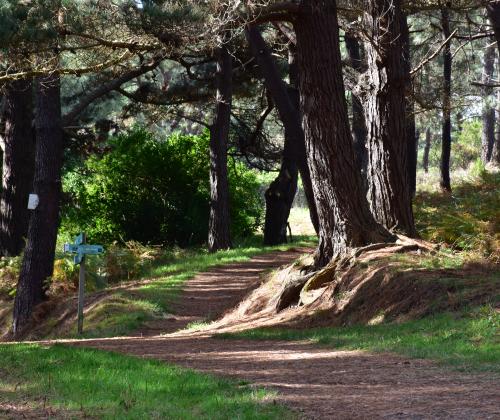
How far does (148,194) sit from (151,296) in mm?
11571

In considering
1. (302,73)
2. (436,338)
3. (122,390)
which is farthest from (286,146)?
(122,390)

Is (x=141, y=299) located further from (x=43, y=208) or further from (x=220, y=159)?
(x=220, y=159)

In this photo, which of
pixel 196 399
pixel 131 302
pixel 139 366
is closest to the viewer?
pixel 196 399

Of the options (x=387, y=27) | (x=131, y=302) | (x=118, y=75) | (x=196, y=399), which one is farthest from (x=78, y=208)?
(x=196, y=399)

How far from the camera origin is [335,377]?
8211mm

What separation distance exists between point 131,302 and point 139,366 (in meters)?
8.04

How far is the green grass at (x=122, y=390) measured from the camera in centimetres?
677

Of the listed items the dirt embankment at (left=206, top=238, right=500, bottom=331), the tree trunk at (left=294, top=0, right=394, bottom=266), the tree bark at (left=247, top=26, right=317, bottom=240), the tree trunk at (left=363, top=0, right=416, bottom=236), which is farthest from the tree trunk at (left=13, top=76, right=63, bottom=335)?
the tree trunk at (left=363, top=0, right=416, bottom=236)

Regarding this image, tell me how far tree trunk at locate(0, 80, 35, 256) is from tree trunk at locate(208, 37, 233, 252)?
15.5 ft

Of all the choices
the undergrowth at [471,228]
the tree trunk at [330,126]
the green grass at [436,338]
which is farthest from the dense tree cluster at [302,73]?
the green grass at [436,338]

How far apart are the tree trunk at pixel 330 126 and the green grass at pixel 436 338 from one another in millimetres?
2589

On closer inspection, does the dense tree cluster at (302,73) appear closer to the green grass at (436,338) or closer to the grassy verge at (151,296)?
the grassy verge at (151,296)

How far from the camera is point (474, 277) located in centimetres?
1195

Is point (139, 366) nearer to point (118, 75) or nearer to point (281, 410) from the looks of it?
point (281, 410)
